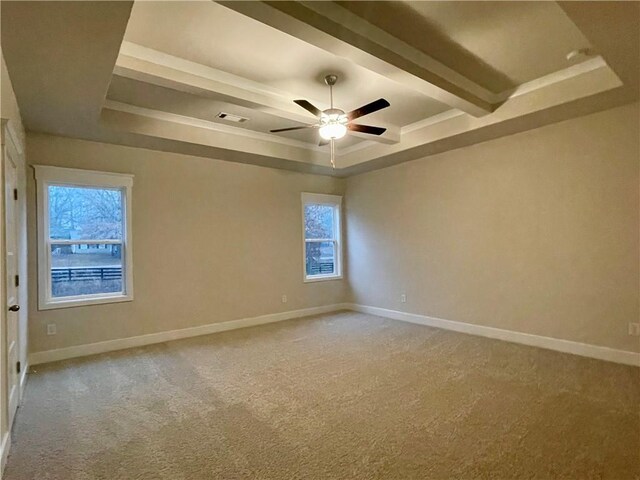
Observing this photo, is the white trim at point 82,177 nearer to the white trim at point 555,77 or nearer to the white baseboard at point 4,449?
the white baseboard at point 4,449

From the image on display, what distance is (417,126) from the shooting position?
16.2 feet

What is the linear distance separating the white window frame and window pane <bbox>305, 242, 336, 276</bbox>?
9.55ft

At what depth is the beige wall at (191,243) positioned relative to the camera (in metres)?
4.28

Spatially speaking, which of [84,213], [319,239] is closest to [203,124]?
[84,213]

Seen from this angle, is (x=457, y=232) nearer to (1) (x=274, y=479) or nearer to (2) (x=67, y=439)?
(1) (x=274, y=479)

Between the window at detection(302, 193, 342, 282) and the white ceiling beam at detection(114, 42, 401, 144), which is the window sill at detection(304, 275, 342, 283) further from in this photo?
the white ceiling beam at detection(114, 42, 401, 144)

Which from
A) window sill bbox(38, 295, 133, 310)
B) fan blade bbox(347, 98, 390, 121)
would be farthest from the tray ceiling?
window sill bbox(38, 295, 133, 310)

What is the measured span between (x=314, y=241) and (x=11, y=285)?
14.7ft

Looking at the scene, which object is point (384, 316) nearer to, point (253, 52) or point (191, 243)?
point (191, 243)

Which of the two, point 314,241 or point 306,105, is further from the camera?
point 314,241

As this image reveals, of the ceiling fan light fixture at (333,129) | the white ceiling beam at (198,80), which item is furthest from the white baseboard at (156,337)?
the ceiling fan light fixture at (333,129)

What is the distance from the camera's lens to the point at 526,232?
14.5 feet

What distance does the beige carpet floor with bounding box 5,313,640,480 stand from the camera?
208 cm

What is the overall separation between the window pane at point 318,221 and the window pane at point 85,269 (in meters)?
3.06
